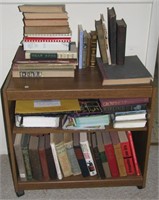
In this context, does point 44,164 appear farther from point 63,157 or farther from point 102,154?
point 102,154

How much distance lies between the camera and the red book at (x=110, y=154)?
54.7 inches

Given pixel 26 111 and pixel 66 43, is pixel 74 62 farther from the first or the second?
pixel 26 111

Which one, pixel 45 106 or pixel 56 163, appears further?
pixel 56 163

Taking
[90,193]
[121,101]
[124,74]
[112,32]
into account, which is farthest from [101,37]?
[90,193]

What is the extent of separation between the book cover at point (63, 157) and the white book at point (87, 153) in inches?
3.7

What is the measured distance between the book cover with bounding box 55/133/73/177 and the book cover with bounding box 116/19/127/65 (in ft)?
1.57

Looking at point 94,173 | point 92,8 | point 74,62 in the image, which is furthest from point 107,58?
point 94,173

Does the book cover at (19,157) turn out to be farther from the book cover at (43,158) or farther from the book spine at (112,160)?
the book spine at (112,160)

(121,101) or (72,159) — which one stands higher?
(121,101)

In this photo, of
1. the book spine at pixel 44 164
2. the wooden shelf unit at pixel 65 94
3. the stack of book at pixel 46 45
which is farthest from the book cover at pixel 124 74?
the book spine at pixel 44 164

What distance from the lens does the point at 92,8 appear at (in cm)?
147

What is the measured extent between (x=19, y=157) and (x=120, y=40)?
2.45ft

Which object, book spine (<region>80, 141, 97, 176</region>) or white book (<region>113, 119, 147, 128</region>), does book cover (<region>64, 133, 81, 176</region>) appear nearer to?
book spine (<region>80, 141, 97, 176</region>)

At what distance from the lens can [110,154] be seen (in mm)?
1408
